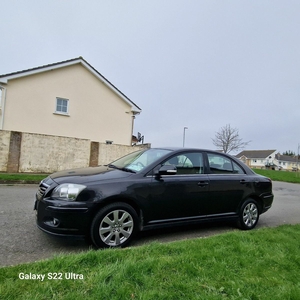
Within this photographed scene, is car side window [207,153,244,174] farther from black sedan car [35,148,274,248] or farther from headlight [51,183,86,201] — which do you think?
headlight [51,183,86,201]

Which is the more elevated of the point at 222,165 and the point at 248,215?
the point at 222,165

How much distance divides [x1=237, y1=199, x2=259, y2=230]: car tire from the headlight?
3.26 metres

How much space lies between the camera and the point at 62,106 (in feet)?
50.0

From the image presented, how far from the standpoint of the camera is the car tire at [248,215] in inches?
183

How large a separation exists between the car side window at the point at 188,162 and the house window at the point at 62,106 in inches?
503

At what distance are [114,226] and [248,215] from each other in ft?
9.70

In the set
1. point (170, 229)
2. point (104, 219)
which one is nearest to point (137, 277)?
point (104, 219)

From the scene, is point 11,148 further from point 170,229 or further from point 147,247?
point 147,247

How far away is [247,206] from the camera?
4.74 m

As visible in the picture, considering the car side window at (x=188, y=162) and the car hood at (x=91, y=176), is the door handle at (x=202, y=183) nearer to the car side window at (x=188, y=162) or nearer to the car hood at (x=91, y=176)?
the car side window at (x=188, y=162)

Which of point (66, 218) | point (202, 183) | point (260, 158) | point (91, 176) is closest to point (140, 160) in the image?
point (91, 176)

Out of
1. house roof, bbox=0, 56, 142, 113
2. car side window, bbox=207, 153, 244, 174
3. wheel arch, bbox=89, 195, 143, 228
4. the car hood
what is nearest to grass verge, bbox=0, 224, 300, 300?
wheel arch, bbox=89, 195, 143, 228

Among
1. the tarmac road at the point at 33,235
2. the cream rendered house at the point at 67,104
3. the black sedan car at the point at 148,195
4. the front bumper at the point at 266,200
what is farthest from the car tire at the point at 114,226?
the cream rendered house at the point at 67,104

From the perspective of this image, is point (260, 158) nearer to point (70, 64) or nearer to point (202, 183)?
point (70, 64)
